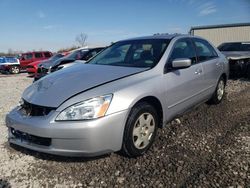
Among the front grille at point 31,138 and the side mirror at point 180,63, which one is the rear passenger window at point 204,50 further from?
the front grille at point 31,138

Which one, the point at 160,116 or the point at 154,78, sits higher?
the point at 154,78

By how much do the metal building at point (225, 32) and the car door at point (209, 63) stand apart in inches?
1174

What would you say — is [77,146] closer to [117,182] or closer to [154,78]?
[117,182]

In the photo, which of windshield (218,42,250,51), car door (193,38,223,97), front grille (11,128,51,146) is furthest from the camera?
windshield (218,42,250,51)

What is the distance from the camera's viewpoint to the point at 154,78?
3.64 m

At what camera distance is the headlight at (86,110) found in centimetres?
295

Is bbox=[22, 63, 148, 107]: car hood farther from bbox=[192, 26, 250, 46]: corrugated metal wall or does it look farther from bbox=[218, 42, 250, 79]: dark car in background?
bbox=[192, 26, 250, 46]: corrugated metal wall

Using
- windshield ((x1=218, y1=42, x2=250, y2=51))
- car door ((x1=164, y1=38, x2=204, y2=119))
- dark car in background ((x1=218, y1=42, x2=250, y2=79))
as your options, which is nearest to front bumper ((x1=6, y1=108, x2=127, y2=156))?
car door ((x1=164, y1=38, x2=204, y2=119))

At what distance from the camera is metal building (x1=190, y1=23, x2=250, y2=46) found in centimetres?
3238

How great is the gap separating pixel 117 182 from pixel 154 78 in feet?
4.64

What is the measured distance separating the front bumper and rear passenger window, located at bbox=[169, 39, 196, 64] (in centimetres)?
158

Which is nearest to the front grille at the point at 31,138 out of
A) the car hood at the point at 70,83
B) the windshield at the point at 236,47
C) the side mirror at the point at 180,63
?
the car hood at the point at 70,83

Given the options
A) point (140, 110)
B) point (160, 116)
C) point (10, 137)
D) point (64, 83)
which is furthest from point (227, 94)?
point (10, 137)

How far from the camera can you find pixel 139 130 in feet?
11.3
